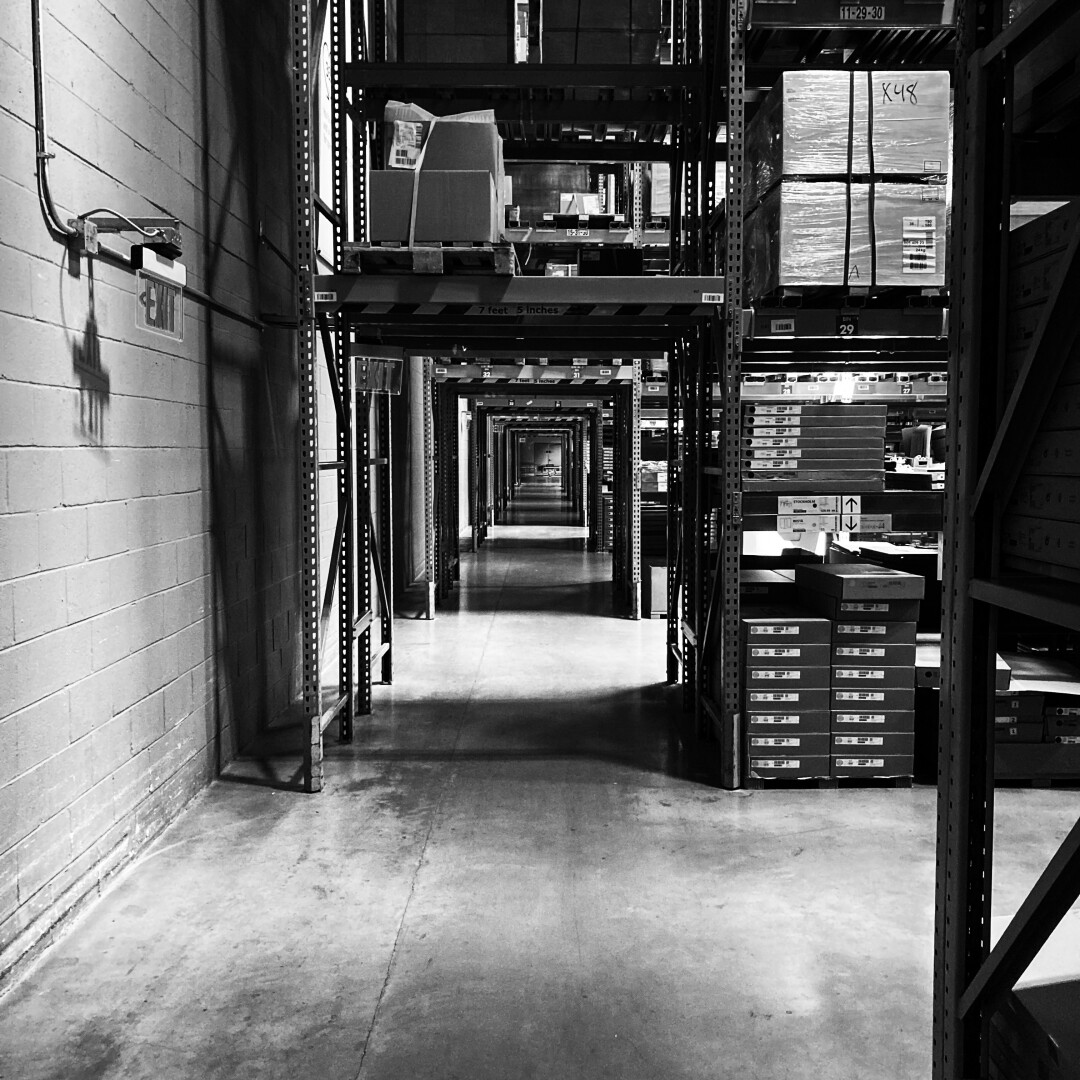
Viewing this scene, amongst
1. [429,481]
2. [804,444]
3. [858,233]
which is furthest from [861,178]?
[429,481]

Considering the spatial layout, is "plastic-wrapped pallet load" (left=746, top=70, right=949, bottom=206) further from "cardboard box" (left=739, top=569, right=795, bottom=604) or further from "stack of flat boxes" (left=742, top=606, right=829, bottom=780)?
"cardboard box" (left=739, top=569, right=795, bottom=604)

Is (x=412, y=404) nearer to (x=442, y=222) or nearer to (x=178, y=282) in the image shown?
(x=442, y=222)

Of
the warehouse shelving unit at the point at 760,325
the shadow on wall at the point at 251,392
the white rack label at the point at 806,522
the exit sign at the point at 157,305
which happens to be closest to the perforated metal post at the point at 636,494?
the warehouse shelving unit at the point at 760,325

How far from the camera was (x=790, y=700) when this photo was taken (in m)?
5.52

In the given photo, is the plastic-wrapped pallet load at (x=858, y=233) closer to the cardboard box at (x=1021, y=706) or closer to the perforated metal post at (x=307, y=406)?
the cardboard box at (x=1021, y=706)

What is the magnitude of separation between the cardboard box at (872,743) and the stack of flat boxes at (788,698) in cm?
8

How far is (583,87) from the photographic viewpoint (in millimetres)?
6328

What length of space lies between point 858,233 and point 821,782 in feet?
9.33

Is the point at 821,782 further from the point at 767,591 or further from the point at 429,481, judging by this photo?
the point at 429,481

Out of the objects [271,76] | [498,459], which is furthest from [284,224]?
[498,459]

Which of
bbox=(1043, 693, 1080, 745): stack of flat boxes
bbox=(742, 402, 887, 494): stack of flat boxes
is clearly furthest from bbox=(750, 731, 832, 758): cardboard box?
bbox=(742, 402, 887, 494): stack of flat boxes

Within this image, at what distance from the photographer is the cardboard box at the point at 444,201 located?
17.1 ft

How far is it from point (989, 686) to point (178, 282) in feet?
11.0

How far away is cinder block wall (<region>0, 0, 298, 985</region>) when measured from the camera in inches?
138
